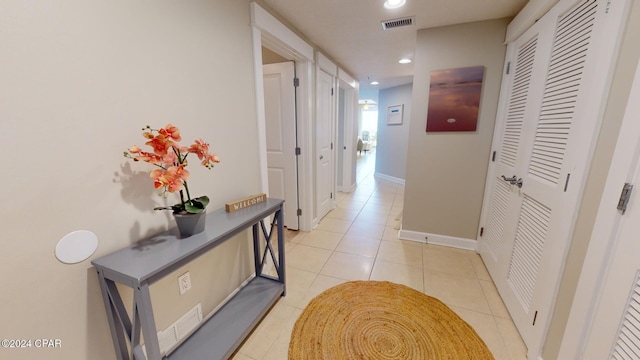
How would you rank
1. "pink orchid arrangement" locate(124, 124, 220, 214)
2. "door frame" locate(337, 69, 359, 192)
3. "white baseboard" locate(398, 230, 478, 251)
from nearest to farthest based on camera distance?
"pink orchid arrangement" locate(124, 124, 220, 214)
"white baseboard" locate(398, 230, 478, 251)
"door frame" locate(337, 69, 359, 192)

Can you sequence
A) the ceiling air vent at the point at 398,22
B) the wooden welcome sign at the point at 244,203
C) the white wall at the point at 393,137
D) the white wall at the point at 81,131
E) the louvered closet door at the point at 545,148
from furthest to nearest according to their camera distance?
Result: 1. the white wall at the point at 393,137
2. the ceiling air vent at the point at 398,22
3. the wooden welcome sign at the point at 244,203
4. the louvered closet door at the point at 545,148
5. the white wall at the point at 81,131

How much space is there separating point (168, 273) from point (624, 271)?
1.71 m

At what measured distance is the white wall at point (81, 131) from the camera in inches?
29.1

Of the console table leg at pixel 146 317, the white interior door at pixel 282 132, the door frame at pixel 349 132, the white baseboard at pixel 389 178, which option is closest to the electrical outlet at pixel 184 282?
the console table leg at pixel 146 317

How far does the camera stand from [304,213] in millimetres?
2969

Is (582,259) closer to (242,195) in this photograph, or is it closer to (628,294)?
(628,294)

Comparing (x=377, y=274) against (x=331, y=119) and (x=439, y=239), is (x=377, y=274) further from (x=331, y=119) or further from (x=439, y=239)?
(x=331, y=119)

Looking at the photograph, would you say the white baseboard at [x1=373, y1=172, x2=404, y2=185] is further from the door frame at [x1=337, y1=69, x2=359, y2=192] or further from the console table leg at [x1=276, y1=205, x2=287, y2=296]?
the console table leg at [x1=276, y1=205, x2=287, y2=296]

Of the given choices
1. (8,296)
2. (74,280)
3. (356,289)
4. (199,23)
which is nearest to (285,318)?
(356,289)

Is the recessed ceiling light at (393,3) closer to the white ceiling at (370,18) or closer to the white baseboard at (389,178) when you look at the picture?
the white ceiling at (370,18)

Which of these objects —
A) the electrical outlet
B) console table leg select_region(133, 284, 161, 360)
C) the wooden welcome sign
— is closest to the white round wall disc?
console table leg select_region(133, 284, 161, 360)

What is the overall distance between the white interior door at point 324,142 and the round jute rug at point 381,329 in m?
1.58

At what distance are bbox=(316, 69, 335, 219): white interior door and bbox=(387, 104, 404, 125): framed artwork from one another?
2.58 meters

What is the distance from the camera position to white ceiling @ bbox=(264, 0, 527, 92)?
6.06 feet
